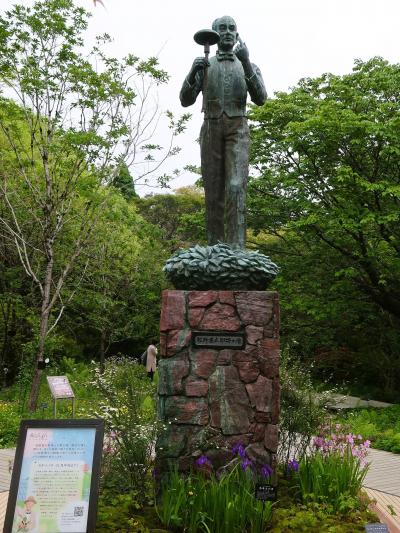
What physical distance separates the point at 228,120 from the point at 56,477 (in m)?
3.68

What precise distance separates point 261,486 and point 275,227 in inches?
370

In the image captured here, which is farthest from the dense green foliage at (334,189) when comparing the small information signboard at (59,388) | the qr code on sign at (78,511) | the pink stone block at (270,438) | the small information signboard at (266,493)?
the qr code on sign at (78,511)

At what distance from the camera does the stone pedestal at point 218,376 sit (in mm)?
4805

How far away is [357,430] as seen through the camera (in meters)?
9.57

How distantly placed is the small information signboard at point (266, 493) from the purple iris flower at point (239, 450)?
33 cm

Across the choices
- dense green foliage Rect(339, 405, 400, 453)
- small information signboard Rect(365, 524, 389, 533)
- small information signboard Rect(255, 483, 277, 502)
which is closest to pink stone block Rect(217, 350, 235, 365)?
small information signboard Rect(255, 483, 277, 502)

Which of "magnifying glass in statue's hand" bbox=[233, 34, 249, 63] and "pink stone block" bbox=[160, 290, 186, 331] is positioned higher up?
"magnifying glass in statue's hand" bbox=[233, 34, 249, 63]

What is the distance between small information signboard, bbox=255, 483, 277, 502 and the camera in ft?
14.2

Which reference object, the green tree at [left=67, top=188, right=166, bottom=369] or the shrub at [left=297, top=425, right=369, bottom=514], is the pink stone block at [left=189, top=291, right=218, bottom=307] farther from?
the green tree at [left=67, top=188, right=166, bottom=369]

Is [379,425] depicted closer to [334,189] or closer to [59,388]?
[334,189]

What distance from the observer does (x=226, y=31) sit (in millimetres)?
5547

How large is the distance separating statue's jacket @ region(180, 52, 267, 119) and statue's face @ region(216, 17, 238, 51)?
127mm

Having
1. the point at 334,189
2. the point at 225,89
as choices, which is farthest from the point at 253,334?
the point at 334,189

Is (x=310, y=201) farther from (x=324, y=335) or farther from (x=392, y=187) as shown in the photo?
(x=324, y=335)
